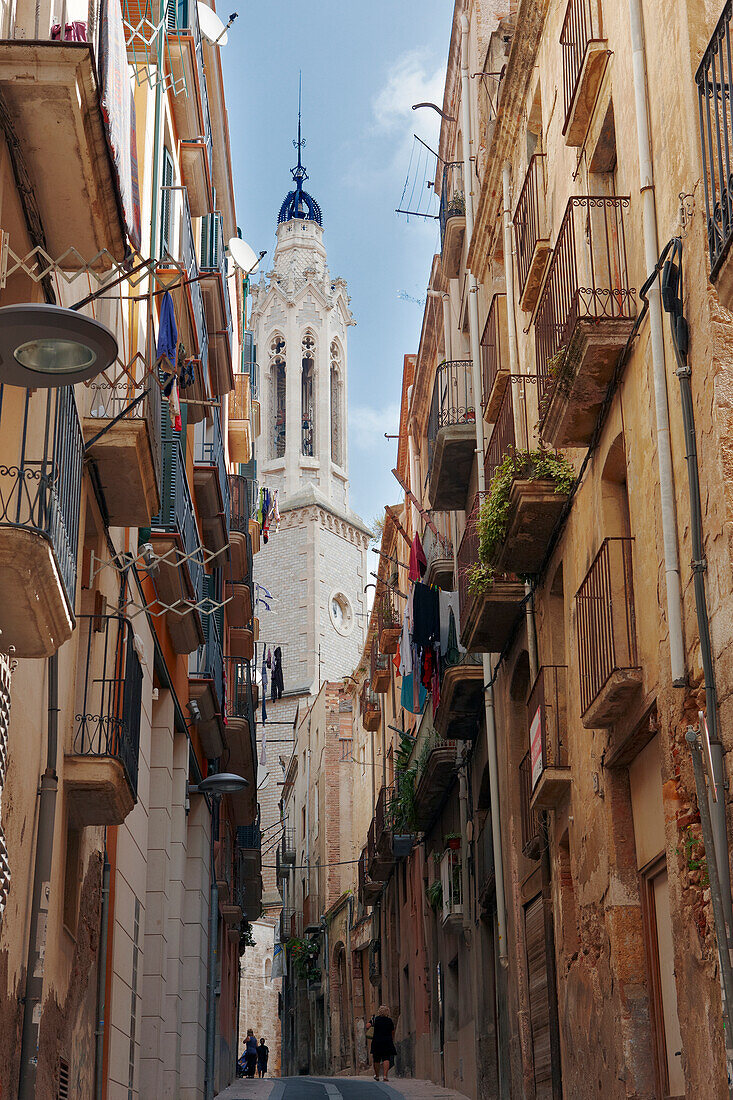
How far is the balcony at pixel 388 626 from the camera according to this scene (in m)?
30.4

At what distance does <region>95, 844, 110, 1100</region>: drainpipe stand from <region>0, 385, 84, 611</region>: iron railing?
14.1ft

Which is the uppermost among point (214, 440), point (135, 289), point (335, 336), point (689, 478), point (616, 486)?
point (335, 336)

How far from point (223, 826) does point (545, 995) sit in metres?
14.0

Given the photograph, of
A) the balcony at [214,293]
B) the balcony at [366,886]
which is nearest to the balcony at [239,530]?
the balcony at [214,293]

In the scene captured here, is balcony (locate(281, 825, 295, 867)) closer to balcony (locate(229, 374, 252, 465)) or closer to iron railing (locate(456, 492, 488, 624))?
balcony (locate(229, 374, 252, 465))

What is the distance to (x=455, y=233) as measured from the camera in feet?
66.1

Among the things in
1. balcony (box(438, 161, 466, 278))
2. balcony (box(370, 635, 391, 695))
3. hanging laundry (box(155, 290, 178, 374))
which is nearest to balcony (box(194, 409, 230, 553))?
balcony (box(438, 161, 466, 278))

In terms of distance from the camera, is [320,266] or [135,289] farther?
[320,266]

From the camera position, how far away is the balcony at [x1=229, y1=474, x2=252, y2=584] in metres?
23.5

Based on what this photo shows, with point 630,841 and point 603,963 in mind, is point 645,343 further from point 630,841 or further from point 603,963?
point 603,963

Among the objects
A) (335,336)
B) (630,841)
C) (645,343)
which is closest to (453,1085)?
(630,841)

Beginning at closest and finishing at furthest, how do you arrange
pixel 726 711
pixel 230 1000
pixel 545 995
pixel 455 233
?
pixel 726 711
pixel 545 995
pixel 455 233
pixel 230 1000

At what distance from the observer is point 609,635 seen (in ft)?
33.5

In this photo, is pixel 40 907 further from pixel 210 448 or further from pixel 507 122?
pixel 210 448
